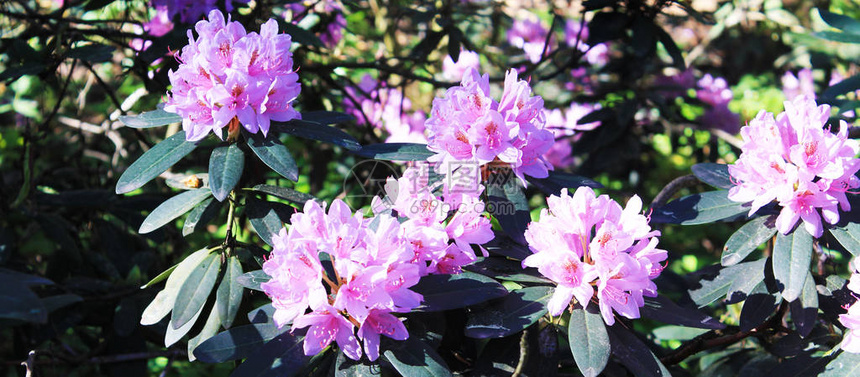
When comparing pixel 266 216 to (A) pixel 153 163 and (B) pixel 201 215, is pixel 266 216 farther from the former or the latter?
(A) pixel 153 163

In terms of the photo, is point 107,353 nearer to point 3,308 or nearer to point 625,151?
point 3,308

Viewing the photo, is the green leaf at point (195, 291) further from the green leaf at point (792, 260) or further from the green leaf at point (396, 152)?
the green leaf at point (792, 260)

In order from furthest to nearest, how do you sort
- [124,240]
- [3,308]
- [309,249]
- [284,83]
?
[124,240]
[284,83]
[309,249]
[3,308]

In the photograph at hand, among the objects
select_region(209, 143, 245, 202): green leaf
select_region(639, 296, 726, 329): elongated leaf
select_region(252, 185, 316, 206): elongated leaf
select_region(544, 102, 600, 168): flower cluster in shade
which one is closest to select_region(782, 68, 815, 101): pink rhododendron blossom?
select_region(544, 102, 600, 168): flower cluster in shade

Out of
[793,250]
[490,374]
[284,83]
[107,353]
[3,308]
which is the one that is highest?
[284,83]


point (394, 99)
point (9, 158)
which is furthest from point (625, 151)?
point (9, 158)

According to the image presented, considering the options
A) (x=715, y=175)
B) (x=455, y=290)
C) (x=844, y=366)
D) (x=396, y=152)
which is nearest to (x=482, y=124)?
(x=396, y=152)

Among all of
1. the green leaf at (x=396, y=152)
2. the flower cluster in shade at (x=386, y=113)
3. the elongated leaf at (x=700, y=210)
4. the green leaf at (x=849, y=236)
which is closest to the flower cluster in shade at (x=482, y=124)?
the green leaf at (x=396, y=152)
